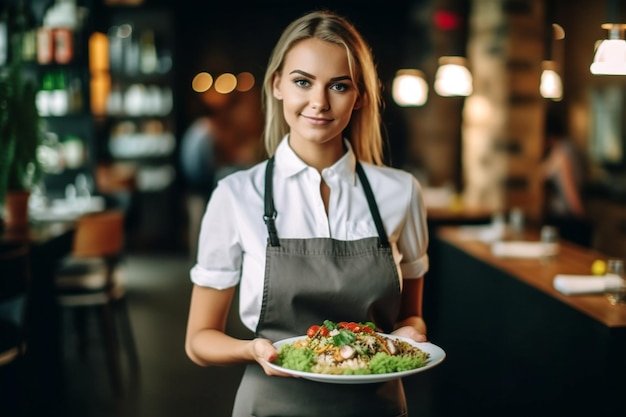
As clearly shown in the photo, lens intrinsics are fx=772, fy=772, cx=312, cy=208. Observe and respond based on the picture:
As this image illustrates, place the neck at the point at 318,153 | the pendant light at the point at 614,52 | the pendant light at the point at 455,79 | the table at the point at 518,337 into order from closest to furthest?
the neck at the point at 318,153
the table at the point at 518,337
the pendant light at the point at 614,52
the pendant light at the point at 455,79

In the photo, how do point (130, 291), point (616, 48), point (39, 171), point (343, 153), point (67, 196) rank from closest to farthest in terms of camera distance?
point (343, 153)
point (616, 48)
point (39, 171)
point (67, 196)
point (130, 291)

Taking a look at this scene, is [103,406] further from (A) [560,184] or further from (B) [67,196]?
(A) [560,184]

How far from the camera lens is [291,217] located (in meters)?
1.82

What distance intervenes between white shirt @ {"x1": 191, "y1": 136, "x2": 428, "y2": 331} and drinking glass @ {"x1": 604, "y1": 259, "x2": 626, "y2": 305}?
58.7 inches

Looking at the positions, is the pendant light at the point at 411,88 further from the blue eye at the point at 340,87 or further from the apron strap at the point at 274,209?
the blue eye at the point at 340,87

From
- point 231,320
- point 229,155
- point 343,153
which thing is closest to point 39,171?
point 231,320

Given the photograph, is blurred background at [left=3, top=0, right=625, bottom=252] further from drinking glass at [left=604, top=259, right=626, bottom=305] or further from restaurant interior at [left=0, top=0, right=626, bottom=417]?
drinking glass at [left=604, top=259, right=626, bottom=305]

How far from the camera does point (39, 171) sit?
4.26m

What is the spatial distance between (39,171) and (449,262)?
102 inches

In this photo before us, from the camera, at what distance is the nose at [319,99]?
1.71 metres

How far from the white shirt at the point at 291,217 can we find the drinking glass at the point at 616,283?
1.49 meters

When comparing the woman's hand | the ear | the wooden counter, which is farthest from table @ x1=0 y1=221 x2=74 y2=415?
the woman's hand

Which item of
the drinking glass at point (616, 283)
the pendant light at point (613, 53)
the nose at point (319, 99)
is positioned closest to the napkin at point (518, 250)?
the drinking glass at point (616, 283)

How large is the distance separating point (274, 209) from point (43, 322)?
2.85m
